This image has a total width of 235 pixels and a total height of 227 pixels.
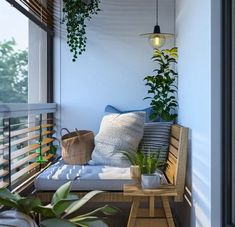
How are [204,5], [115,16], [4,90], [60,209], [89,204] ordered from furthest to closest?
[115,16]
[89,204]
[4,90]
[204,5]
[60,209]

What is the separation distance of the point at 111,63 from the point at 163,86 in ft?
2.20

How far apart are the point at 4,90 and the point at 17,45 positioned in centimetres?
50

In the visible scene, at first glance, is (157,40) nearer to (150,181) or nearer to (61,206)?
(150,181)

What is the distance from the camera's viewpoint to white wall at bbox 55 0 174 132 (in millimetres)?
3791

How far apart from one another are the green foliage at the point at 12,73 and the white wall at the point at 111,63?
2.42 feet

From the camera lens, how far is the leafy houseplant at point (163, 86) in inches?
135

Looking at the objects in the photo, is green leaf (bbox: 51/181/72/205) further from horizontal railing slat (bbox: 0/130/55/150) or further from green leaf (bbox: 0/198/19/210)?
horizontal railing slat (bbox: 0/130/55/150)

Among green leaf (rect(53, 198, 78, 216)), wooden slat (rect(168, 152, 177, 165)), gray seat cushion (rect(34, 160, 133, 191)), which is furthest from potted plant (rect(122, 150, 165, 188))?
green leaf (rect(53, 198, 78, 216))

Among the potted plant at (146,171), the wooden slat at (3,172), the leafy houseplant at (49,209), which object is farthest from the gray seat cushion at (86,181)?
the leafy houseplant at (49,209)

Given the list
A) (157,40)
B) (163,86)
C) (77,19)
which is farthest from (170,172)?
(77,19)

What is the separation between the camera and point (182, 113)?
3.14 meters

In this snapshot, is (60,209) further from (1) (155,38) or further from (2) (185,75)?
(1) (155,38)

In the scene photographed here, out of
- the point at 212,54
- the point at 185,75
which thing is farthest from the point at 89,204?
the point at 212,54

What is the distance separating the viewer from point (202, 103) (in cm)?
224
